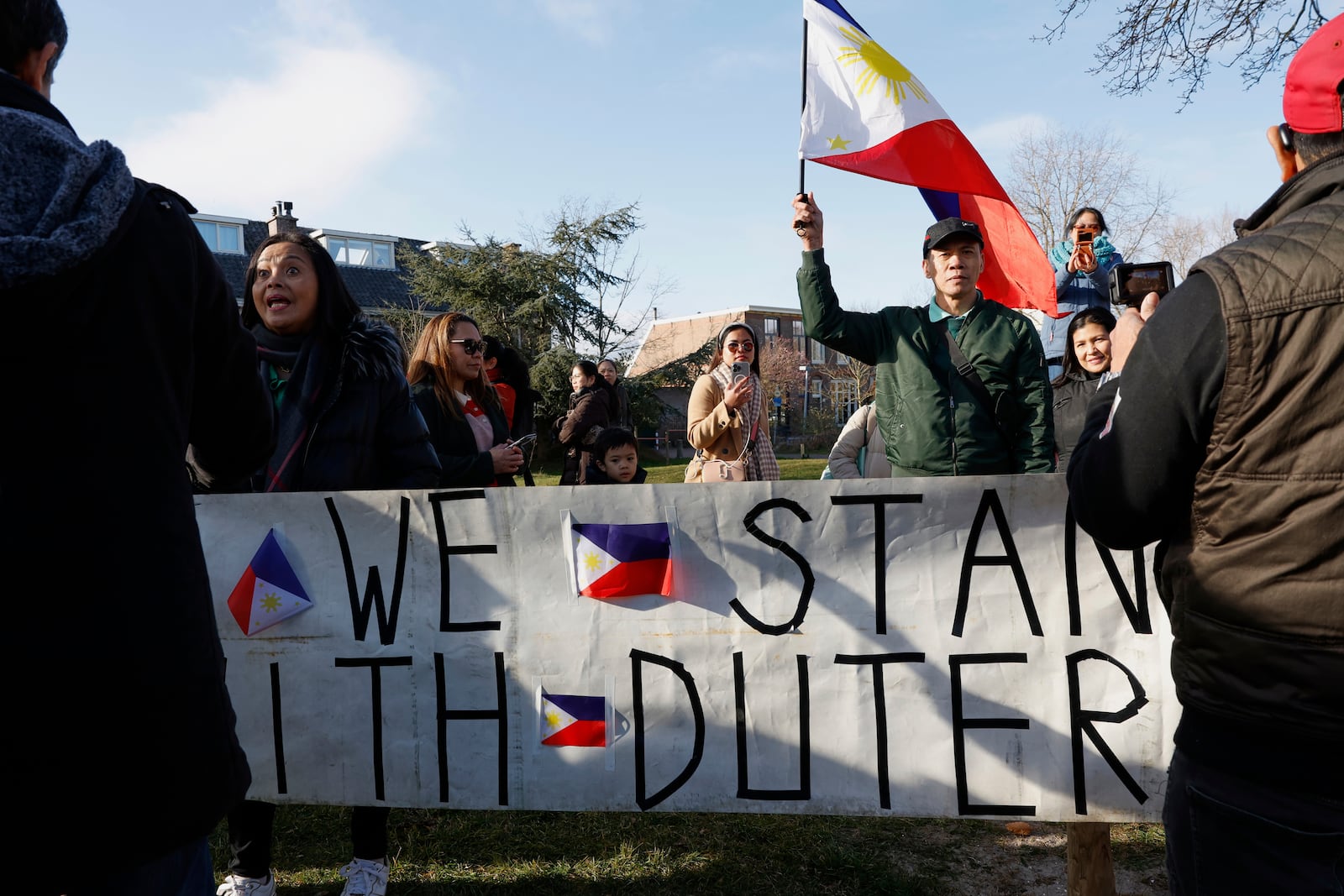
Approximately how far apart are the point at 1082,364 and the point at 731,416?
6.20 feet

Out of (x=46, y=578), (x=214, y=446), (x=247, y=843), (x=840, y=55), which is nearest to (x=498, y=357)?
(x=840, y=55)

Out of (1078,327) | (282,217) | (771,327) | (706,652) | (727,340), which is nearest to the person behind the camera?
(706,652)

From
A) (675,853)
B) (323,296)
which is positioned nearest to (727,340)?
(323,296)

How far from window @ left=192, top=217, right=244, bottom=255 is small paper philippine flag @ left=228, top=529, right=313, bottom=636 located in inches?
1365

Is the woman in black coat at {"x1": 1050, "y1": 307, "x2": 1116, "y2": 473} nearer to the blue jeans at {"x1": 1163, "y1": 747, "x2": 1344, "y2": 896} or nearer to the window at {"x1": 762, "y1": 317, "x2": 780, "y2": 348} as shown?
the blue jeans at {"x1": 1163, "y1": 747, "x2": 1344, "y2": 896}

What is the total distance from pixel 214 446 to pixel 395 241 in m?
37.7

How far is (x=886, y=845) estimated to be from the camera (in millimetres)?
3211

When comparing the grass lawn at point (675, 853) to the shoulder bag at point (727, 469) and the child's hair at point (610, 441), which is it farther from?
the child's hair at point (610, 441)

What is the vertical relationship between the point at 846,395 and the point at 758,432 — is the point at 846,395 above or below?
above

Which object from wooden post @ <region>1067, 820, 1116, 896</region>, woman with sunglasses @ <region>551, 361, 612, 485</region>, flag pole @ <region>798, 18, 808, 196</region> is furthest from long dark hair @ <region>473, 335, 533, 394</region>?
wooden post @ <region>1067, 820, 1116, 896</region>

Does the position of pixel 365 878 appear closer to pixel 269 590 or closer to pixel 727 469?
pixel 269 590

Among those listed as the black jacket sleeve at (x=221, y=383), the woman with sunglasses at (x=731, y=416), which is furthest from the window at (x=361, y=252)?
the black jacket sleeve at (x=221, y=383)

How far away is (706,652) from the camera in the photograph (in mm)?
2654

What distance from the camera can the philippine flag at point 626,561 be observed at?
8.78 feet
